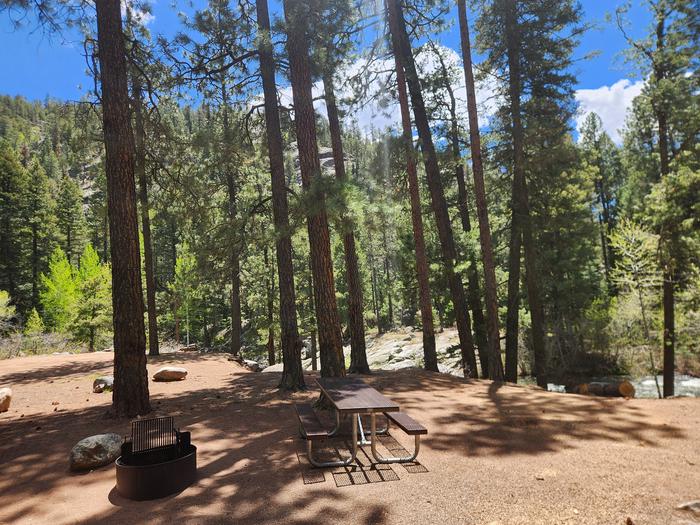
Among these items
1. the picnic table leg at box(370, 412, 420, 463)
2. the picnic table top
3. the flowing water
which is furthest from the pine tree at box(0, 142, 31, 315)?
the flowing water

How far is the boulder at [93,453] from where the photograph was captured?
4570mm

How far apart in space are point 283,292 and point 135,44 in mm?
5846

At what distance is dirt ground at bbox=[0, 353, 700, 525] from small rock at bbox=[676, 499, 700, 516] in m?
0.08

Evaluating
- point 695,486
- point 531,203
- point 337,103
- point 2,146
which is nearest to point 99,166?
point 337,103

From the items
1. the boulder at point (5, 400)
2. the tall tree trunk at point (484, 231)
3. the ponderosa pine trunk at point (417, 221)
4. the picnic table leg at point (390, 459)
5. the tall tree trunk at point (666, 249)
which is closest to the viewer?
the picnic table leg at point (390, 459)

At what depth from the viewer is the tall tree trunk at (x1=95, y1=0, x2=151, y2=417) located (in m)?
6.66

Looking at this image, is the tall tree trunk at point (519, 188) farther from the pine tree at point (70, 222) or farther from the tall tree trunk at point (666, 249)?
the pine tree at point (70, 222)

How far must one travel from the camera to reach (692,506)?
3.11 m

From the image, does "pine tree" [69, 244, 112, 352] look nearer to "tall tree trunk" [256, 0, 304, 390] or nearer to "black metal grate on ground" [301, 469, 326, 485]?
"tall tree trunk" [256, 0, 304, 390]

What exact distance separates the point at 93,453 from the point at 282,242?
5.21m

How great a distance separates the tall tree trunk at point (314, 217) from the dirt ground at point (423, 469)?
127 cm

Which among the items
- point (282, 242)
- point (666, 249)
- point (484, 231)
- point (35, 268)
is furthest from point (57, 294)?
point (666, 249)

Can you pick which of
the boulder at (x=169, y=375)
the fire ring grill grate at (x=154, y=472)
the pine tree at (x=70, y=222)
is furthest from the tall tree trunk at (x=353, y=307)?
the pine tree at (x=70, y=222)

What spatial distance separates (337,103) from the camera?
11.8 metres
